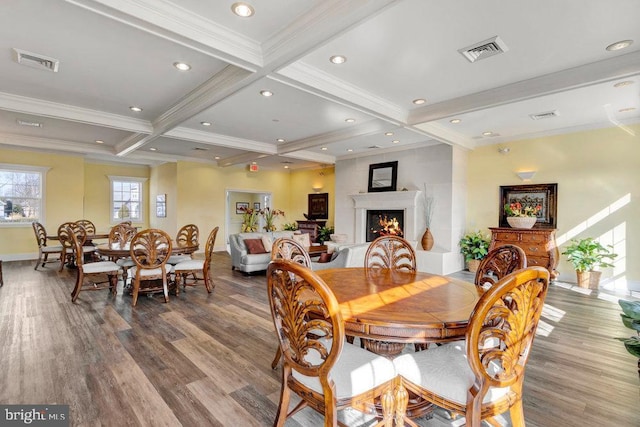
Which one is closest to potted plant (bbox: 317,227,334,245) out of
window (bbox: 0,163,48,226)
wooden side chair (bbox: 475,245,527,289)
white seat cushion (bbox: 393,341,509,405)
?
wooden side chair (bbox: 475,245,527,289)

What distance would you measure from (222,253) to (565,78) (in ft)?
27.7

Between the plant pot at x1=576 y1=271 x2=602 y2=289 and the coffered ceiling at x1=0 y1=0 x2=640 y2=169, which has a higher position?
the coffered ceiling at x1=0 y1=0 x2=640 y2=169

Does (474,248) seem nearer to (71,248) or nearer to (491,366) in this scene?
(491,366)

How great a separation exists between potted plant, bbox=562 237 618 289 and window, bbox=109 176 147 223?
37.3 ft

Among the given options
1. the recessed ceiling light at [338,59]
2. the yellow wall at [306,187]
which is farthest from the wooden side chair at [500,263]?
the yellow wall at [306,187]

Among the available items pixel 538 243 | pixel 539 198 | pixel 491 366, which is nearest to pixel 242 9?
pixel 491 366

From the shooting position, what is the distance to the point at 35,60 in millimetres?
3191

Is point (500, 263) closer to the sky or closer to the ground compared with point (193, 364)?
closer to the sky

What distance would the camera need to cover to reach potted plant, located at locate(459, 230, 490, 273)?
621 cm

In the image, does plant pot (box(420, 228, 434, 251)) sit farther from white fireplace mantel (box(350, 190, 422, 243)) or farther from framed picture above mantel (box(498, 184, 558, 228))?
framed picture above mantel (box(498, 184, 558, 228))

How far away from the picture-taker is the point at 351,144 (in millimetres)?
6871

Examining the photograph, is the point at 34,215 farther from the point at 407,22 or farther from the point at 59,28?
the point at 407,22

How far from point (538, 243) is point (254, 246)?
202 inches

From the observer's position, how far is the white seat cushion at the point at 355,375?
139cm
